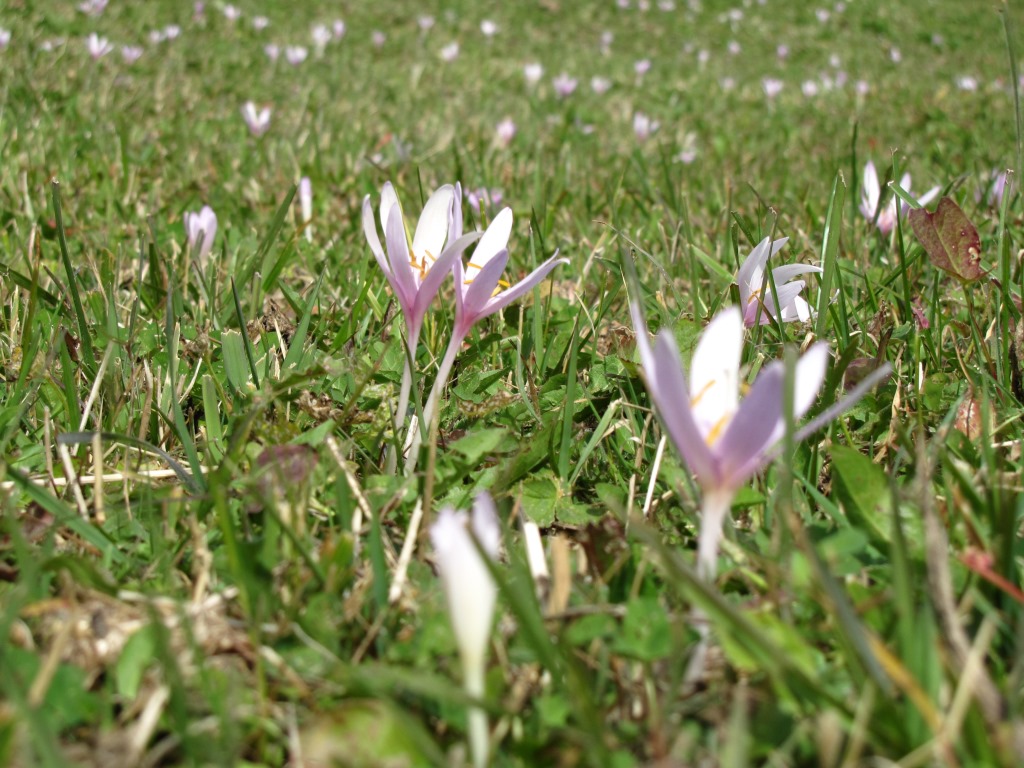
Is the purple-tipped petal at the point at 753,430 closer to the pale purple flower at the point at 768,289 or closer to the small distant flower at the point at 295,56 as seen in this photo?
the pale purple flower at the point at 768,289

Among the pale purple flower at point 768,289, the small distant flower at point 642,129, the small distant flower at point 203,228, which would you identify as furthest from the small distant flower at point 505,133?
the pale purple flower at point 768,289

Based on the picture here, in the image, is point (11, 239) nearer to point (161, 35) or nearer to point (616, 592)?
point (616, 592)

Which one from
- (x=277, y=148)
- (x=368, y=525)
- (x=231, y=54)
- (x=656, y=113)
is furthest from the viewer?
(x=231, y=54)

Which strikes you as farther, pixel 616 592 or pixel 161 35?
pixel 161 35

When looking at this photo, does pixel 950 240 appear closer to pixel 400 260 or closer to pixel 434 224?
pixel 434 224

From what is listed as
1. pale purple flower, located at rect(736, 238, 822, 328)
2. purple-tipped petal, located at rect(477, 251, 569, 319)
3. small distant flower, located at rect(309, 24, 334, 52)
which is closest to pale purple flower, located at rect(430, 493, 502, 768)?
purple-tipped petal, located at rect(477, 251, 569, 319)

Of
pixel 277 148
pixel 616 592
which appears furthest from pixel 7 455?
pixel 277 148
